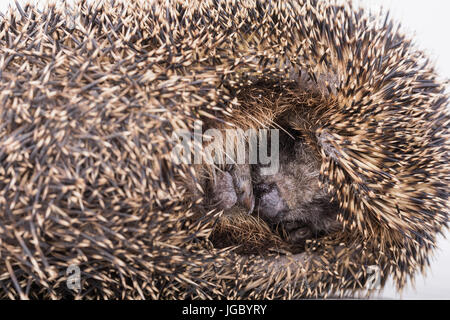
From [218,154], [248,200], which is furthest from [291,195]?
[218,154]

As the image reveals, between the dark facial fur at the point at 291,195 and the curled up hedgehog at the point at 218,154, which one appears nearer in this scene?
the curled up hedgehog at the point at 218,154

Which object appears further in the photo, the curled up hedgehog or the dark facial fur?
the dark facial fur

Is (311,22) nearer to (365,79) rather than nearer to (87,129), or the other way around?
(365,79)

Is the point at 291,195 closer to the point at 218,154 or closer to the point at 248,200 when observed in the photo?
the point at 248,200

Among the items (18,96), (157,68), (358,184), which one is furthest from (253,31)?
(18,96)

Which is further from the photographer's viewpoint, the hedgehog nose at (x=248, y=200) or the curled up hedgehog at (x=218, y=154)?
the hedgehog nose at (x=248, y=200)
